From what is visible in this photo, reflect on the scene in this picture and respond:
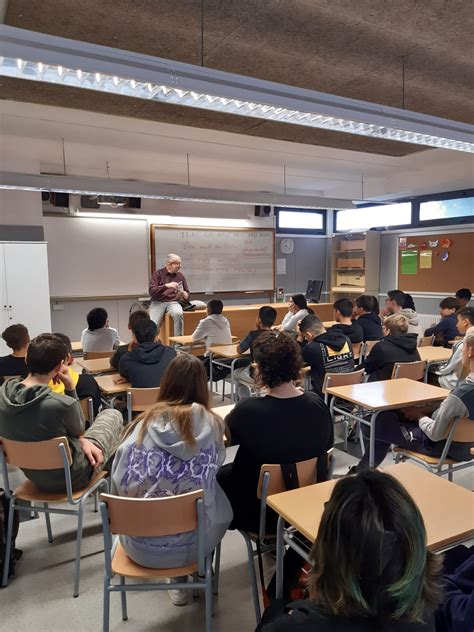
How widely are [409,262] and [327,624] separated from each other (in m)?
8.64

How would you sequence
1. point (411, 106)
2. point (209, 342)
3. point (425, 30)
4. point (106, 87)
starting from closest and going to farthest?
point (106, 87) → point (425, 30) → point (411, 106) → point (209, 342)

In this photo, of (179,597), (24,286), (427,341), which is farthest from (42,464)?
(24,286)

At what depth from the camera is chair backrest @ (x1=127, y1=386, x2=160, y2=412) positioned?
9.96 feet

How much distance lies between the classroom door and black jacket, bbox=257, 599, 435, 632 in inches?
252

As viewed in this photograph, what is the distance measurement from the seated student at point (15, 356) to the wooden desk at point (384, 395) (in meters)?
2.20

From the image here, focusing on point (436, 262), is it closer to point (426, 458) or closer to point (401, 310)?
point (401, 310)

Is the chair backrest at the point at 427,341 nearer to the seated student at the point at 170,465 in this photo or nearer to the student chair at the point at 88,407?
the student chair at the point at 88,407

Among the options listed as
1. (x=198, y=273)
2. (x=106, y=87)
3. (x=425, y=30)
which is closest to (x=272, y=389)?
(x=106, y=87)

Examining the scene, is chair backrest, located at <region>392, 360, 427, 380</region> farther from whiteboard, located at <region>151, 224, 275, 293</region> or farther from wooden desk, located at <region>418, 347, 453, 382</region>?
whiteboard, located at <region>151, 224, 275, 293</region>

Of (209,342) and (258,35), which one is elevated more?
(258,35)

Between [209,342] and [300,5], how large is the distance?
353 centimetres

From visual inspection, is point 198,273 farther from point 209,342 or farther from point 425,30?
point 425,30

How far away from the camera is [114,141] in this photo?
5.81m

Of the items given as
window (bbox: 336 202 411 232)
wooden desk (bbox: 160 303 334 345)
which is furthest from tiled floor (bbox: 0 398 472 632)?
window (bbox: 336 202 411 232)
